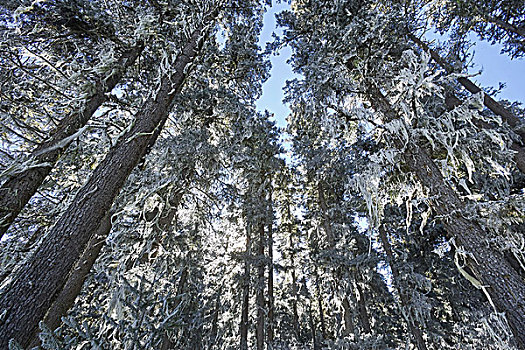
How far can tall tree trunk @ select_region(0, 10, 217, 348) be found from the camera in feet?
7.07

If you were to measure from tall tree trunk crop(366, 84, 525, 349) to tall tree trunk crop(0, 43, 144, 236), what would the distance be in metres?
5.52

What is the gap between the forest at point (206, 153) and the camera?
3098 mm

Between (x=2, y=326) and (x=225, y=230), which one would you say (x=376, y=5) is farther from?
(x=225, y=230)

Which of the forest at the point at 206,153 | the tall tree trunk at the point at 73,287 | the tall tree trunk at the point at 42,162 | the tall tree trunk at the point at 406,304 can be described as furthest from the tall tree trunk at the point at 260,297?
the tall tree trunk at the point at 42,162

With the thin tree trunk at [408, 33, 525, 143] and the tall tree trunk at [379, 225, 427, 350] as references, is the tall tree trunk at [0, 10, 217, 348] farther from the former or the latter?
the tall tree trunk at [379, 225, 427, 350]

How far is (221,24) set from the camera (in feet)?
25.8

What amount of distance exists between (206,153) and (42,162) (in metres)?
3.14

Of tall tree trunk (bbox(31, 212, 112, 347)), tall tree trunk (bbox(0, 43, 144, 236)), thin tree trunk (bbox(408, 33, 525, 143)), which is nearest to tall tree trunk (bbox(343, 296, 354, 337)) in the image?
thin tree trunk (bbox(408, 33, 525, 143))

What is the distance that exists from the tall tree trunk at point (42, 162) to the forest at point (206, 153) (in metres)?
0.03

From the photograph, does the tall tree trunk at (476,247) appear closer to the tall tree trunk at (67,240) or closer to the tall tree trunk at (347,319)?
the tall tree trunk at (67,240)

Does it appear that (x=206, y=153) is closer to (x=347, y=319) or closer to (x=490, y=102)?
(x=347, y=319)

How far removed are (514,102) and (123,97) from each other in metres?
13.2

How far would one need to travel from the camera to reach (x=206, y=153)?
252 inches

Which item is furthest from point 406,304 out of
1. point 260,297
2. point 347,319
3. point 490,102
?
point 490,102
